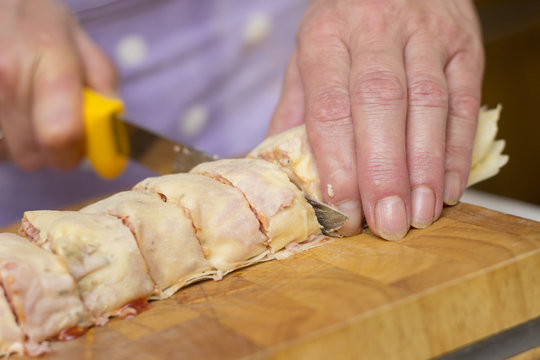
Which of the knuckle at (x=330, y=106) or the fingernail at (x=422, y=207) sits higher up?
the knuckle at (x=330, y=106)

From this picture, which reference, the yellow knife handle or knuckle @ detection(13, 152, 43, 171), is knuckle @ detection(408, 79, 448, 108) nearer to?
the yellow knife handle

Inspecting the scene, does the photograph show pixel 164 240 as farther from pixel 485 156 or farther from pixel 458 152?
pixel 485 156

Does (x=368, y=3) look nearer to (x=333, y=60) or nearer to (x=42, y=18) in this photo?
(x=333, y=60)

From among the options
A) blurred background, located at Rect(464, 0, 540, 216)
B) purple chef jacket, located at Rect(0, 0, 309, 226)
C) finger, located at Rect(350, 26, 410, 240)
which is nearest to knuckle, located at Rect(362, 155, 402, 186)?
finger, located at Rect(350, 26, 410, 240)

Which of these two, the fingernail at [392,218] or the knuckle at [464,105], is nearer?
the fingernail at [392,218]

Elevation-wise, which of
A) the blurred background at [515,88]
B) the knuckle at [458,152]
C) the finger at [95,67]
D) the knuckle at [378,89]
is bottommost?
the blurred background at [515,88]

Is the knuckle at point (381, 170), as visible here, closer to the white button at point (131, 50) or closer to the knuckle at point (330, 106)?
the knuckle at point (330, 106)

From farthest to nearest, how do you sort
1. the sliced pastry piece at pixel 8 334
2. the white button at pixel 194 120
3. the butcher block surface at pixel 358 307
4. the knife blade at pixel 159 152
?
1. the white button at pixel 194 120
2. the knife blade at pixel 159 152
3. the sliced pastry piece at pixel 8 334
4. the butcher block surface at pixel 358 307

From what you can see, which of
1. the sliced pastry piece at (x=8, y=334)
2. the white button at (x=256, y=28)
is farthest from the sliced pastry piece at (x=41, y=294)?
the white button at (x=256, y=28)
